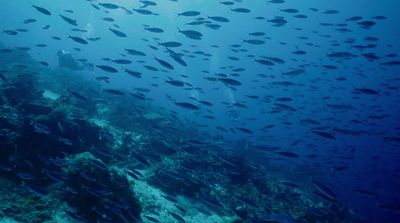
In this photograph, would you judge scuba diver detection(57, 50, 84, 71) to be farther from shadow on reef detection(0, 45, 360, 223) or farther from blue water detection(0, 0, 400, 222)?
shadow on reef detection(0, 45, 360, 223)

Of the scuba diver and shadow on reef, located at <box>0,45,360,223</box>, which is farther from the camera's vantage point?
the scuba diver

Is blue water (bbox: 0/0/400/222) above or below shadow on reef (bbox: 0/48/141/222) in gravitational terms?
below

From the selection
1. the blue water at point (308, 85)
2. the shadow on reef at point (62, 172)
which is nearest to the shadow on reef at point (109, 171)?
the shadow on reef at point (62, 172)

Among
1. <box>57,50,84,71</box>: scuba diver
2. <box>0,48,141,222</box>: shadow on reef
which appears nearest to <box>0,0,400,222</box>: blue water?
<box>57,50,84,71</box>: scuba diver

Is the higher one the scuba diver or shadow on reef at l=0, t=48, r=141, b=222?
shadow on reef at l=0, t=48, r=141, b=222

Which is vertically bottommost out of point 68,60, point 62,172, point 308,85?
point 68,60

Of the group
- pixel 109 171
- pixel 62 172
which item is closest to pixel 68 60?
pixel 62 172

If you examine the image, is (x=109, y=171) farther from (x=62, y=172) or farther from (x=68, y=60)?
(x=68, y=60)

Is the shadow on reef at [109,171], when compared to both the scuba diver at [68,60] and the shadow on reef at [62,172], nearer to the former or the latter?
the shadow on reef at [62,172]

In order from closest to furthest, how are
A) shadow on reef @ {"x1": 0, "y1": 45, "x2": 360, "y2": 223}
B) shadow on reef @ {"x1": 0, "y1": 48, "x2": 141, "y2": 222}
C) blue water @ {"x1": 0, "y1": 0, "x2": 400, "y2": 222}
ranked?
shadow on reef @ {"x1": 0, "y1": 48, "x2": 141, "y2": 222}
shadow on reef @ {"x1": 0, "y1": 45, "x2": 360, "y2": 223}
blue water @ {"x1": 0, "y1": 0, "x2": 400, "y2": 222}

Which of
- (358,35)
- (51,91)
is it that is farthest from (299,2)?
(51,91)

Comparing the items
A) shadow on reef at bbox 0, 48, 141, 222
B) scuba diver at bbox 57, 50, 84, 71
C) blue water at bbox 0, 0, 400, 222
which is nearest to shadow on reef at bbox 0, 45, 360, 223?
shadow on reef at bbox 0, 48, 141, 222

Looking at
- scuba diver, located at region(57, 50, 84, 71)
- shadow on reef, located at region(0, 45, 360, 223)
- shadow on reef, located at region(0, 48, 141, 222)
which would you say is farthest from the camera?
scuba diver, located at region(57, 50, 84, 71)

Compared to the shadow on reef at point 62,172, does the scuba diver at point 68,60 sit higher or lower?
lower
